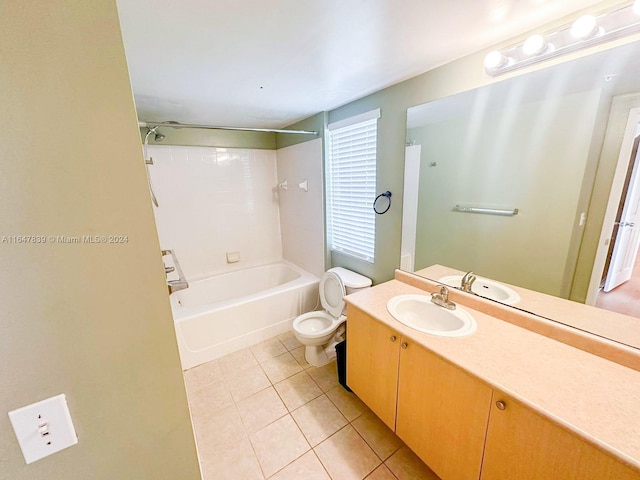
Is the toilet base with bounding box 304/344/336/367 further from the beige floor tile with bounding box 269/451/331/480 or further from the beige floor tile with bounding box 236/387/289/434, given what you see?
the beige floor tile with bounding box 269/451/331/480

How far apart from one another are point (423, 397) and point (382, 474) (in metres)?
0.57

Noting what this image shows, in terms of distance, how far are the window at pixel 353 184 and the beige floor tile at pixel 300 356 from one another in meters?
1.04

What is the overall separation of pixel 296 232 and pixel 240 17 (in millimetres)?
2380

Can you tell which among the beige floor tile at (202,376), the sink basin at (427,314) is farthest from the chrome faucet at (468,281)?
the beige floor tile at (202,376)

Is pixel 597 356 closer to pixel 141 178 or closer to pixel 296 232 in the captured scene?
pixel 141 178

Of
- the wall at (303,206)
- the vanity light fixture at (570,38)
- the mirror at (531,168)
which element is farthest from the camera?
the wall at (303,206)

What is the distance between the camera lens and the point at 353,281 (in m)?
2.29

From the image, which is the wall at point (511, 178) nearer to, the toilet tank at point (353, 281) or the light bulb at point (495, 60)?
the light bulb at point (495, 60)

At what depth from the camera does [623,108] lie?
40.6 inches

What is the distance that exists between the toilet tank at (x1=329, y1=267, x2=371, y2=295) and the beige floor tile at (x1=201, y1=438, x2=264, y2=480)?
1303 millimetres

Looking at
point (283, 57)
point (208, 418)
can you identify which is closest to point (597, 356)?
point (283, 57)

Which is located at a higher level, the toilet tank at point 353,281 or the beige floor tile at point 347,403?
the toilet tank at point 353,281

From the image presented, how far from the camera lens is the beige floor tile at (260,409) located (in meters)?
1.68

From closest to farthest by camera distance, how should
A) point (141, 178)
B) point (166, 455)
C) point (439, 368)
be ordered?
point (141, 178), point (166, 455), point (439, 368)
